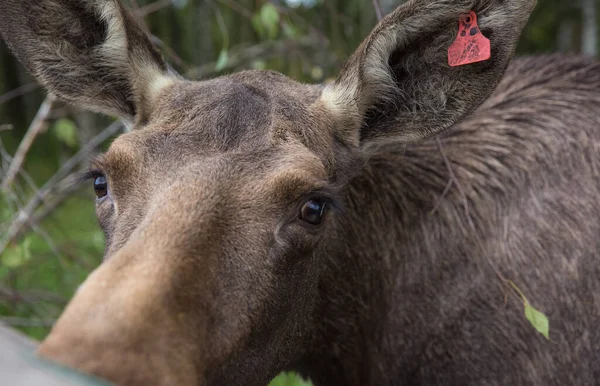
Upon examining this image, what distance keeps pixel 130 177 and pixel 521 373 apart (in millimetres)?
2636

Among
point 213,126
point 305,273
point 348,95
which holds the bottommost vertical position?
point 305,273

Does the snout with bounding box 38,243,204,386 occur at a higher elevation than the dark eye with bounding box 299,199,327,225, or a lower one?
higher

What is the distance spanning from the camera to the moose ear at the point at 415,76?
4.02 meters

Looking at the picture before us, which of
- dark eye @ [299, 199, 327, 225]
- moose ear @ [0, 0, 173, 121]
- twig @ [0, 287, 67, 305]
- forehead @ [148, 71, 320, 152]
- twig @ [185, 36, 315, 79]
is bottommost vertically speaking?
twig @ [0, 287, 67, 305]

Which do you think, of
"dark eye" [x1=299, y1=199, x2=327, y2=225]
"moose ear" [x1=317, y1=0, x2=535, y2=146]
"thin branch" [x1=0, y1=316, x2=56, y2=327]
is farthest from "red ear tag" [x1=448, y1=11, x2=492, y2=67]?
"thin branch" [x1=0, y1=316, x2=56, y2=327]

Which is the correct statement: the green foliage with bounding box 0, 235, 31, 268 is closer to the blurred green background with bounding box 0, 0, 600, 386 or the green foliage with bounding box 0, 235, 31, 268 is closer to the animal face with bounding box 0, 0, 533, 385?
the blurred green background with bounding box 0, 0, 600, 386

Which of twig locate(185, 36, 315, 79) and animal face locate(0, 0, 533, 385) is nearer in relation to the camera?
animal face locate(0, 0, 533, 385)

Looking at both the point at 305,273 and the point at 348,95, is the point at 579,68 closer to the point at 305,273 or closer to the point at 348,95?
the point at 348,95

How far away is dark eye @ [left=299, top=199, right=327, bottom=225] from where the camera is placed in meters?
3.74

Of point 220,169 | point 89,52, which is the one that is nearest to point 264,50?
point 89,52

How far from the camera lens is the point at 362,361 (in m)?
4.86

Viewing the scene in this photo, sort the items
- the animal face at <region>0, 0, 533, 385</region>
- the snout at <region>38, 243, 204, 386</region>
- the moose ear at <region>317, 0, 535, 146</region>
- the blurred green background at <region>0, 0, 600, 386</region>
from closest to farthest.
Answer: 1. the snout at <region>38, 243, 204, 386</region>
2. the animal face at <region>0, 0, 533, 385</region>
3. the moose ear at <region>317, 0, 535, 146</region>
4. the blurred green background at <region>0, 0, 600, 386</region>

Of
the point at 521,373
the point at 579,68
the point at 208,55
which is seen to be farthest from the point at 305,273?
the point at 208,55

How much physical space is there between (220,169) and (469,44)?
1.58m
